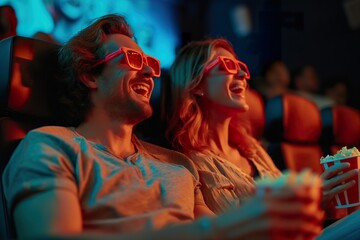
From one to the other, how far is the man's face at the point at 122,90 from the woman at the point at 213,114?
0.30m

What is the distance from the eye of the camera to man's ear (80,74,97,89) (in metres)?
1.76

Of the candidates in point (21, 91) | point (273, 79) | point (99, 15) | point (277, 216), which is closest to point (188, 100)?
point (21, 91)

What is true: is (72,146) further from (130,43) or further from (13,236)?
(130,43)

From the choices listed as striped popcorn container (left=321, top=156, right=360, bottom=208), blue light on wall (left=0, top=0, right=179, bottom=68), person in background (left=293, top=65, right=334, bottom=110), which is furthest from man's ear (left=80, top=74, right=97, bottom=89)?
person in background (left=293, top=65, right=334, bottom=110)

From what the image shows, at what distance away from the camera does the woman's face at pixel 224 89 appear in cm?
207

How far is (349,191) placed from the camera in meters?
1.73

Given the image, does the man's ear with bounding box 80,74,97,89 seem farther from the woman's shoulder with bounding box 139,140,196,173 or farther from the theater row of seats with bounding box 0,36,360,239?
the woman's shoulder with bounding box 139,140,196,173

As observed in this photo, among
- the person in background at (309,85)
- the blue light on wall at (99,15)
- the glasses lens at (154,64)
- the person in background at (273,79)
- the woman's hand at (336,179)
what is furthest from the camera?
the person in background at (309,85)

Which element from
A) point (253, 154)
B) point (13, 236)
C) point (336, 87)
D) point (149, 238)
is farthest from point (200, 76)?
point (336, 87)

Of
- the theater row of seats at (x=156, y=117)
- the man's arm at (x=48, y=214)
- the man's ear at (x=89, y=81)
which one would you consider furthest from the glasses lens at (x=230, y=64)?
the man's arm at (x=48, y=214)

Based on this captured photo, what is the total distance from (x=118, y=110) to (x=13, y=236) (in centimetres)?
48

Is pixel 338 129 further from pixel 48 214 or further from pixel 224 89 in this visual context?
pixel 48 214

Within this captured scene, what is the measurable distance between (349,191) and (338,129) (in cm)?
133

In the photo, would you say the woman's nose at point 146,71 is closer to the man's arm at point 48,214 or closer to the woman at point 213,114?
the woman at point 213,114
